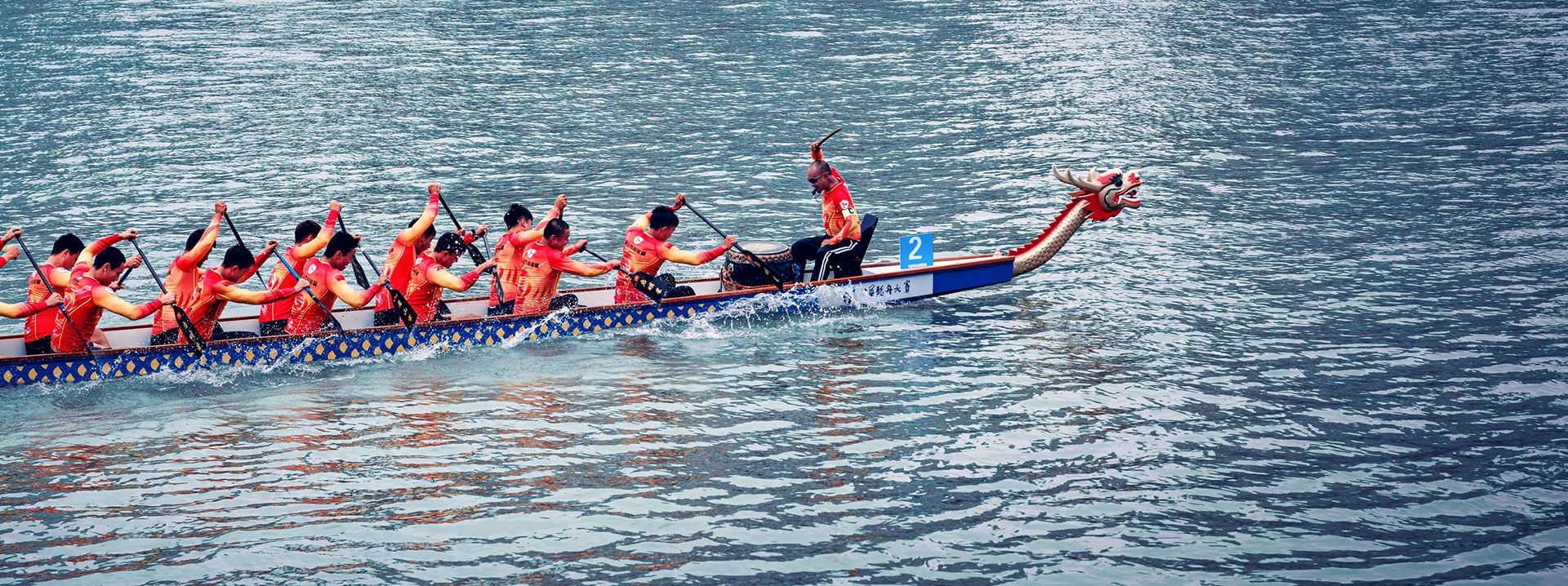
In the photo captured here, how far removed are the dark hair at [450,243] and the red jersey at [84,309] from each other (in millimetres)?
4002

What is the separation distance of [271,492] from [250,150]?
23010 millimetres

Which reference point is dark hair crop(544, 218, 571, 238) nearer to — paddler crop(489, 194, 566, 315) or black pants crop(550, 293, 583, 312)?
paddler crop(489, 194, 566, 315)

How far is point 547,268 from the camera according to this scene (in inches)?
853

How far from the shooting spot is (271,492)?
1667 centimetres

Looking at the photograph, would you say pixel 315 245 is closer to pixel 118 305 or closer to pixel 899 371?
pixel 118 305

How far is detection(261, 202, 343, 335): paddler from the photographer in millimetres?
20656

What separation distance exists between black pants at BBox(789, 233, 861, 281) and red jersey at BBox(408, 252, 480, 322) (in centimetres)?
553

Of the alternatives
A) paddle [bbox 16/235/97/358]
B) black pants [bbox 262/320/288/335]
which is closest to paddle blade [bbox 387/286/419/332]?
black pants [bbox 262/320/288/335]

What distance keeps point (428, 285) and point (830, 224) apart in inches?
263

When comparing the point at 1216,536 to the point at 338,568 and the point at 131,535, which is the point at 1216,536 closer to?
the point at 338,568

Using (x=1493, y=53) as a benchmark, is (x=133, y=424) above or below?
below

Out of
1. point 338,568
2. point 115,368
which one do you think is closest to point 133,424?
point 115,368

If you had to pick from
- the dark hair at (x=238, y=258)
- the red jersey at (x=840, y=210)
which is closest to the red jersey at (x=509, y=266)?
the dark hair at (x=238, y=258)

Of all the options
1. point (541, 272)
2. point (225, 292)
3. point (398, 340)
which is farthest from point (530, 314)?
point (225, 292)
